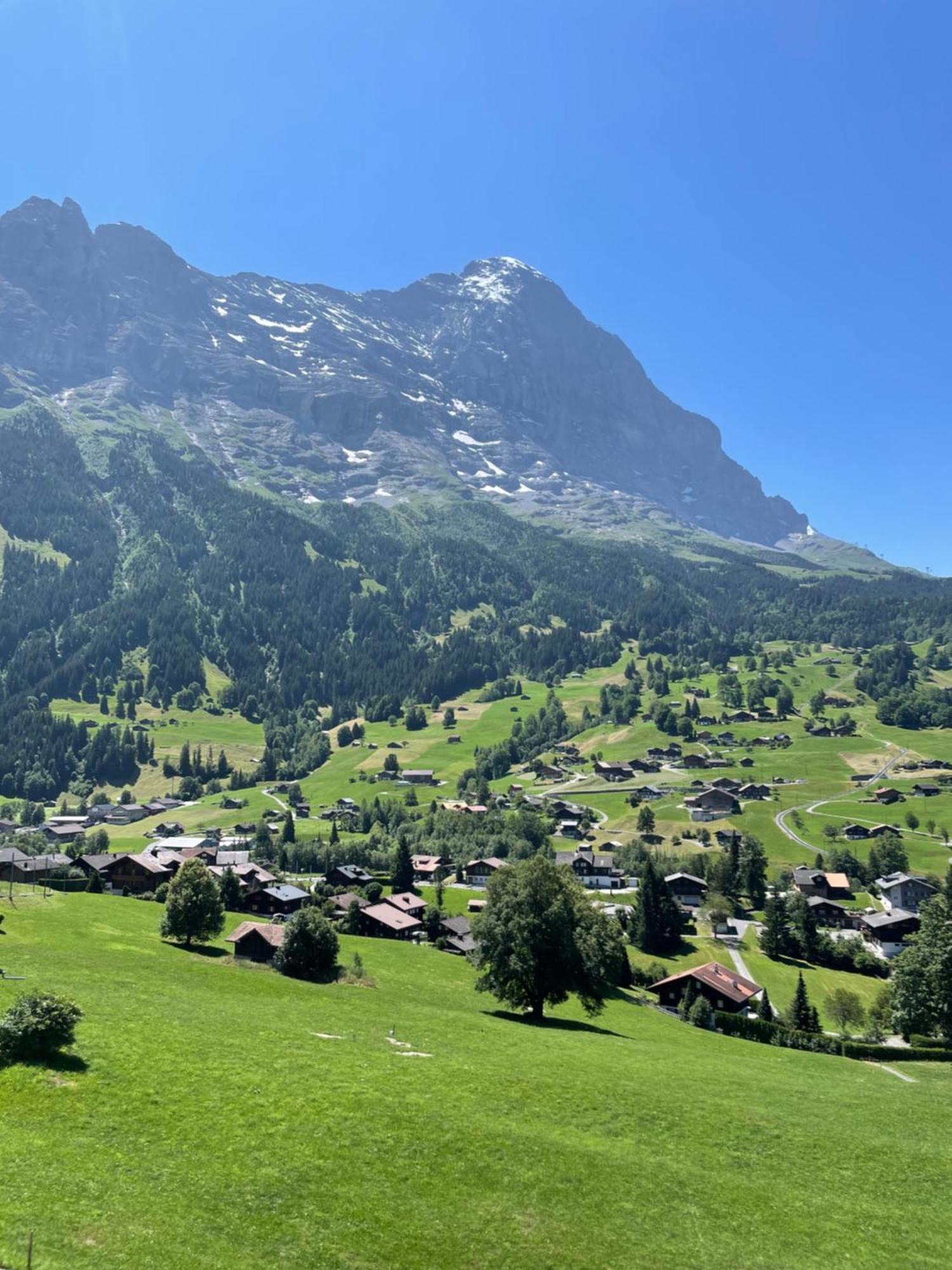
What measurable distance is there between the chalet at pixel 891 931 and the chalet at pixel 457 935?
6701 cm

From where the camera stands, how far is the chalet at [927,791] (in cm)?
19325

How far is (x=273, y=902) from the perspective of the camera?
104 metres

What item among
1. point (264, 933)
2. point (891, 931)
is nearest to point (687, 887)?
point (891, 931)

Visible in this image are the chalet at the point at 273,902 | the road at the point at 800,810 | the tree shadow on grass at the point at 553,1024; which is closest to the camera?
the tree shadow on grass at the point at 553,1024

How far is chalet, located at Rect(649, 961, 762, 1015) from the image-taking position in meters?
82.7

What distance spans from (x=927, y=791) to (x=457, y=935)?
5905 inches

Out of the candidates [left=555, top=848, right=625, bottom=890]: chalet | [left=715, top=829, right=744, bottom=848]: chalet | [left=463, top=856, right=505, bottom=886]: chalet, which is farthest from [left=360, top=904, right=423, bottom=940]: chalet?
[left=715, top=829, right=744, bottom=848]: chalet

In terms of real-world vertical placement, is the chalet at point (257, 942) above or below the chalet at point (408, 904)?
above

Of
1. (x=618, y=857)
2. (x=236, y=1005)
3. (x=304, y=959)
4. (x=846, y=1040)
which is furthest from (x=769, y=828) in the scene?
(x=236, y=1005)

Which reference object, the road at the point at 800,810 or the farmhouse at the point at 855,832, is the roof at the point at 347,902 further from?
the farmhouse at the point at 855,832

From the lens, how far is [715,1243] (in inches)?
913

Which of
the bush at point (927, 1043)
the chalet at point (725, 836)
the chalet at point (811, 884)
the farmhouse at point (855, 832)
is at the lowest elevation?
the bush at point (927, 1043)

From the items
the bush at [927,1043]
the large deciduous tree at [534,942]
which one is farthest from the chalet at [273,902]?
the bush at [927,1043]

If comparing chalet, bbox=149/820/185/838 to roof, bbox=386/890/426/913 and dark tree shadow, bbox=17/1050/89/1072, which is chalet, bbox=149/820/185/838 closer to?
roof, bbox=386/890/426/913
